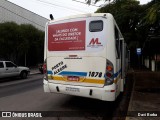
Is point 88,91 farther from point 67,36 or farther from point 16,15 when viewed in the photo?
point 16,15

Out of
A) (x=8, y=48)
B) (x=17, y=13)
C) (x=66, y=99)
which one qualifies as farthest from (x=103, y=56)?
(x=17, y=13)

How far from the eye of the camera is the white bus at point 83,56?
6207 mm

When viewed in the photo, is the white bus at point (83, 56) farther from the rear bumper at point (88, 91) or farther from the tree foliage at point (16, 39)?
the tree foliage at point (16, 39)

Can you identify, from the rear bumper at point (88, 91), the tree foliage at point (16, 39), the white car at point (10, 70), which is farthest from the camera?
the tree foliage at point (16, 39)

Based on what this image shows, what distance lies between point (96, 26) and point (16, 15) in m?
26.4

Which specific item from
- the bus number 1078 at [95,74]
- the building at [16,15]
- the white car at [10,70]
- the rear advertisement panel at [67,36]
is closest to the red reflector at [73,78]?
the bus number 1078 at [95,74]

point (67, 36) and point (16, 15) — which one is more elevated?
point (16, 15)

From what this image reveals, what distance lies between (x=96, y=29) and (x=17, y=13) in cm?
2689

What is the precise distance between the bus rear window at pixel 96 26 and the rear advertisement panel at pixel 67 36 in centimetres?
23

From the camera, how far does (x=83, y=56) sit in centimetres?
650

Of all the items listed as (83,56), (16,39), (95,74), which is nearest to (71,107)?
(95,74)

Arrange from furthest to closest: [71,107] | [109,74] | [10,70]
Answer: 1. [10,70]
2. [71,107]
3. [109,74]

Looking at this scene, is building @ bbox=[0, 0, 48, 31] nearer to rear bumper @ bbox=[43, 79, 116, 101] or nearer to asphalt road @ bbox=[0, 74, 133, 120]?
asphalt road @ bbox=[0, 74, 133, 120]

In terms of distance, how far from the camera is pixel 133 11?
32594 mm
